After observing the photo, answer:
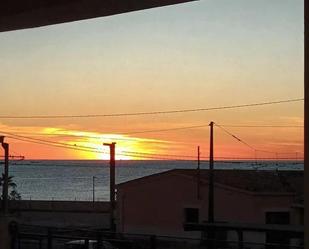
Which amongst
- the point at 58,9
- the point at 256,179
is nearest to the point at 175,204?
the point at 256,179

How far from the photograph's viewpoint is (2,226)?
342cm

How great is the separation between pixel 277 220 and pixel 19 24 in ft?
78.1

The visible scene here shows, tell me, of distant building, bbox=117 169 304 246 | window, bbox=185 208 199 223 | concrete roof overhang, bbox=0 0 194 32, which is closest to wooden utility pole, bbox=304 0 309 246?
concrete roof overhang, bbox=0 0 194 32

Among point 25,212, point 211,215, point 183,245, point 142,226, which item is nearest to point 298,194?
point 211,215

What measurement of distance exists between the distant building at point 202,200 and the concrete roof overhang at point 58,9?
22.5m

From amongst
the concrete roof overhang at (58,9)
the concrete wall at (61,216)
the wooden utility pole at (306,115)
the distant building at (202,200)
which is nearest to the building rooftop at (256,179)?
the distant building at (202,200)

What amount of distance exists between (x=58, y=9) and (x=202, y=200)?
2602 centimetres

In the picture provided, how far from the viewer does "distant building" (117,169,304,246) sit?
83.7 ft

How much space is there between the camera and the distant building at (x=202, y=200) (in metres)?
25.5

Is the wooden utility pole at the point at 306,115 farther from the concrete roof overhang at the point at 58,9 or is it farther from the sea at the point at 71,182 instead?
the sea at the point at 71,182

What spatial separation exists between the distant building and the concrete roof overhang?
22.5m

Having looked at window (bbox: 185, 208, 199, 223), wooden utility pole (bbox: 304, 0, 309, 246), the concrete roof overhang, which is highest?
the concrete roof overhang

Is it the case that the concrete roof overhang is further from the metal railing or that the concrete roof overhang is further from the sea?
the sea

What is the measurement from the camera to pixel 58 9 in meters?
2.37
